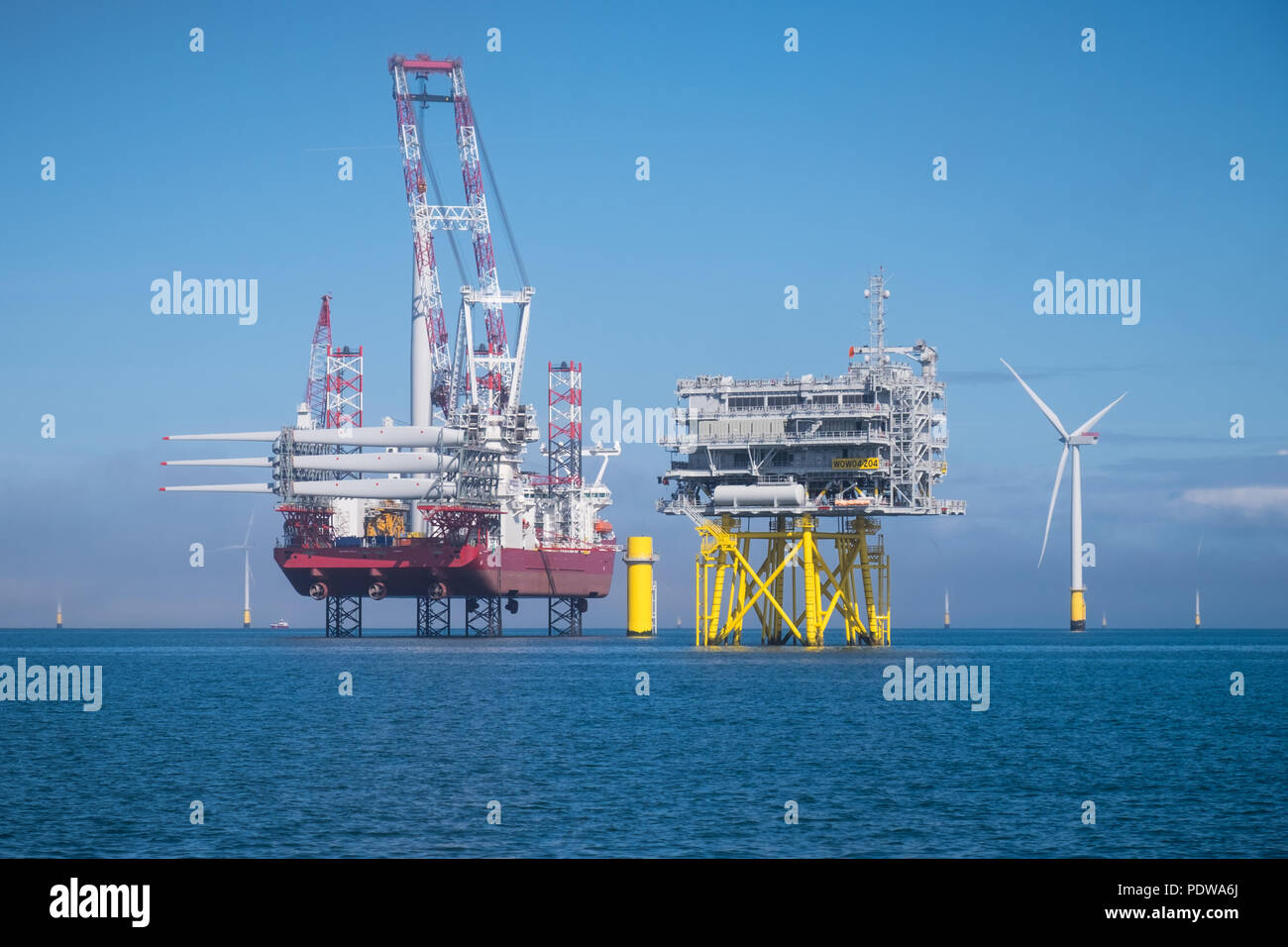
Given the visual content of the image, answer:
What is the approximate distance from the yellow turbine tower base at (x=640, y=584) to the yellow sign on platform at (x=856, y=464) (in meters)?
59.5

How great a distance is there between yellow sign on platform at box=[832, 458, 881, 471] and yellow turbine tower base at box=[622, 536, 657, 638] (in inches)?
2341

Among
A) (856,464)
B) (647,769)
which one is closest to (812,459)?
(856,464)

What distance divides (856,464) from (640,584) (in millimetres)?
68755

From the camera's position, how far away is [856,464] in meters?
80.1

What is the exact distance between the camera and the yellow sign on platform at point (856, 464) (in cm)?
7975

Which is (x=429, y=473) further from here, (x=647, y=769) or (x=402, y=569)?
(x=647, y=769)

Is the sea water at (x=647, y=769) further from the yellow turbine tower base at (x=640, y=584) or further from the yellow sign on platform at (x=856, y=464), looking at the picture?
the yellow turbine tower base at (x=640, y=584)

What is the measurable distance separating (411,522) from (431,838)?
12593cm

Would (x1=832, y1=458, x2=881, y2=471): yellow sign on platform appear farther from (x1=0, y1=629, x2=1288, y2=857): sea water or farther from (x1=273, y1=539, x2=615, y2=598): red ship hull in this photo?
(x1=273, y1=539, x2=615, y2=598): red ship hull

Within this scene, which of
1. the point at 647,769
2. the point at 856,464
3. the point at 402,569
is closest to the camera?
the point at 647,769

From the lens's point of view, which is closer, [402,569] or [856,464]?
[856,464]

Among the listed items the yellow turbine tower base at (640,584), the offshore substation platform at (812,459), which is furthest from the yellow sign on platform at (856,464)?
the yellow turbine tower base at (640,584)
